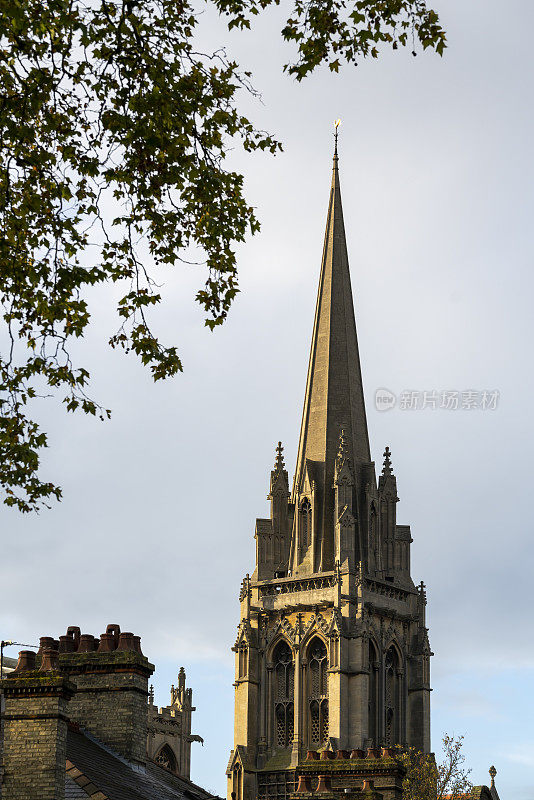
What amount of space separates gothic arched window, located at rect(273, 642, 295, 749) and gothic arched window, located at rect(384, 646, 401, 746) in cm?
529

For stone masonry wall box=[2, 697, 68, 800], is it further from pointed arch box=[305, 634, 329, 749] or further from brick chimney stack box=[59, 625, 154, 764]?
pointed arch box=[305, 634, 329, 749]

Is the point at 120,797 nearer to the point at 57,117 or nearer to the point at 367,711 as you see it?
the point at 57,117

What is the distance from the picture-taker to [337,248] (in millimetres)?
101250

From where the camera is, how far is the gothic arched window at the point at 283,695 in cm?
8994

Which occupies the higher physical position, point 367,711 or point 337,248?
point 337,248

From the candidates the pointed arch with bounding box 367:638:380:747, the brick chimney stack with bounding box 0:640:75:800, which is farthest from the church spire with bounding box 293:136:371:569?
the brick chimney stack with bounding box 0:640:75:800

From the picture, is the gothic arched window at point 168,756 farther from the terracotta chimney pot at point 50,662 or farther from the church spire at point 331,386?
the terracotta chimney pot at point 50,662

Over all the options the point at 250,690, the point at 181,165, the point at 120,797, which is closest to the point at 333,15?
the point at 181,165

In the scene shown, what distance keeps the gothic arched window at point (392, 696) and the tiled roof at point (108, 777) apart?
6230cm

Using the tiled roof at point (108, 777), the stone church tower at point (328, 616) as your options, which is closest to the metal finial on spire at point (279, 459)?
the stone church tower at point (328, 616)

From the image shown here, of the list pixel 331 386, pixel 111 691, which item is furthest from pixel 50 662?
pixel 331 386

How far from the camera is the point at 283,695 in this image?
90.5 meters

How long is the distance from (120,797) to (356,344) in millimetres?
76314

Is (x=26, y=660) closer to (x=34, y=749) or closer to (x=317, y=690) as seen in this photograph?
(x=34, y=749)
